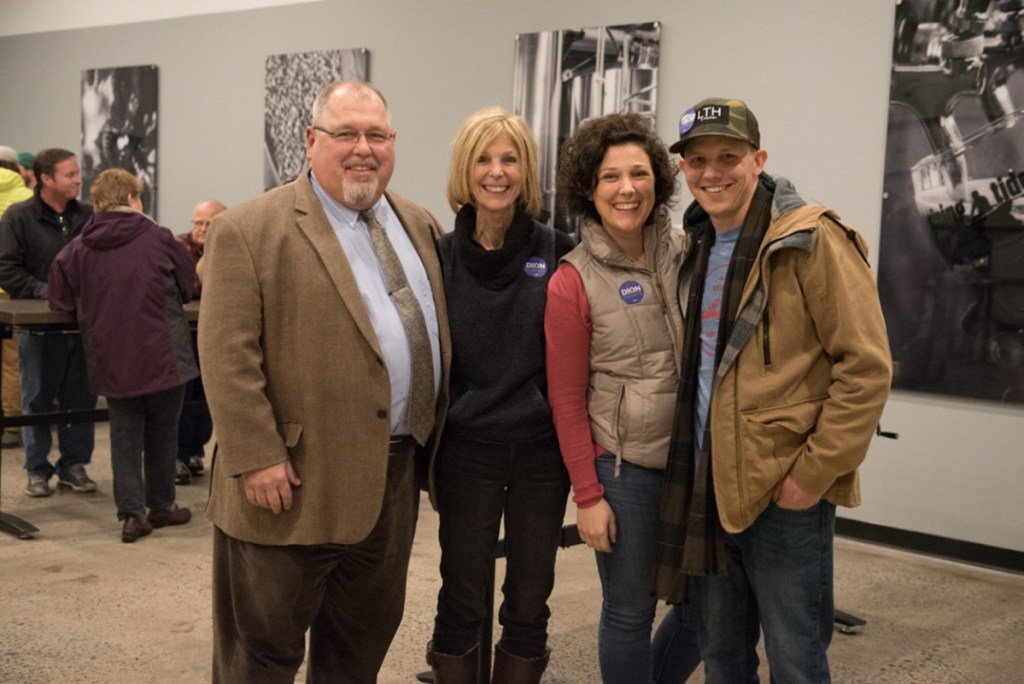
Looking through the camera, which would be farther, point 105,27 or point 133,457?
point 105,27

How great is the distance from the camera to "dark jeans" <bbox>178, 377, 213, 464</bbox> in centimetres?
598

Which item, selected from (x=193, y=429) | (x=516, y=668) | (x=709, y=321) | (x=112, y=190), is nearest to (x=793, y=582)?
(x=709, y=321)

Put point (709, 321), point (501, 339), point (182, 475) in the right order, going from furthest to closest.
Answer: point (182, 475) → point (501, 339) → point (709, 321)

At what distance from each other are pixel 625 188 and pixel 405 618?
211 cm

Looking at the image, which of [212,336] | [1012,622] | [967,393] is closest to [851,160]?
[967,393]

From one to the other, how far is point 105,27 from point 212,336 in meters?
7.07

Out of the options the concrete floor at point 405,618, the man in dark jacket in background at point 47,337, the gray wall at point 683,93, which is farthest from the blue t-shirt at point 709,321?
the man in dark jacket in background at point 47,337

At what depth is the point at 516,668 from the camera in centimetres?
274

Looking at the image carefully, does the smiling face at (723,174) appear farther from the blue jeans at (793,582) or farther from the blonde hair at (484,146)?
the blue jeans at (793,582)

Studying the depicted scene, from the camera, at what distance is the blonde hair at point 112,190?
474cm

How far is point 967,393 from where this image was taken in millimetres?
4660

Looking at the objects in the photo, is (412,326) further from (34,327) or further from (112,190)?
(34,327)

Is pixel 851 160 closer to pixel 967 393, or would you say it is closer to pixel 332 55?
pixel 967 393

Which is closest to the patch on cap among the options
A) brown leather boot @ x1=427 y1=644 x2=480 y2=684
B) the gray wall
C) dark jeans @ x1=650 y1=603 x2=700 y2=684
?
dark jeans @ x1=650 y1=603 x2=700 y2=684
